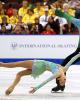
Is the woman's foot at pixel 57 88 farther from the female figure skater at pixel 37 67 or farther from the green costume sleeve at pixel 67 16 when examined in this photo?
the green costume sleeve at pixel 67 16

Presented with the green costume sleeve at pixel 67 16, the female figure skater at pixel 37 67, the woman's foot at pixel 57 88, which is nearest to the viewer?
the female figure skater at pixel 37 67

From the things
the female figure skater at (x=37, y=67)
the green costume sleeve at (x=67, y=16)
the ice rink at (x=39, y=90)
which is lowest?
the ice rink at (x=39, y=90)

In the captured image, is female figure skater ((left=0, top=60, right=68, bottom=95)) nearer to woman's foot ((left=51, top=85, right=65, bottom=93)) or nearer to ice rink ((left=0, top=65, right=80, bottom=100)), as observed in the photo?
ice rink ((left=0, top=65, right=80, bottom=100))

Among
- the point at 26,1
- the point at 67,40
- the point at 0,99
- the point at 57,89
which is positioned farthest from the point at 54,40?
the point at 0,99

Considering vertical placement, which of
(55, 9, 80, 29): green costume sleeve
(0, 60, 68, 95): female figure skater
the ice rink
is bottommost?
the ice rink

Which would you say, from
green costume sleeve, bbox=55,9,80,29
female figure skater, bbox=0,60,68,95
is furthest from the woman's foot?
green costume sleeve, bbox=55,9,80,29

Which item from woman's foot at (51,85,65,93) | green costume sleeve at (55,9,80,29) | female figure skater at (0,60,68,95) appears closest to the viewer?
female figure skater at (0,60,68,95)

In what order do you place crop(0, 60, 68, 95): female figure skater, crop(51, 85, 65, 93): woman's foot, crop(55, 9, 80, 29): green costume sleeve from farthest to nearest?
crop(55, 9, 80, 29): green costume sleeve < crop(51, 85, 65, 93): woman's foot < crop(0, 60, 68, 95): female figure skater

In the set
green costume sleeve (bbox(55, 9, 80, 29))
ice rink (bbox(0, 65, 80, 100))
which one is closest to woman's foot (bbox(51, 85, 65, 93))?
ice rink (bbox(0, 65, 80, 100))

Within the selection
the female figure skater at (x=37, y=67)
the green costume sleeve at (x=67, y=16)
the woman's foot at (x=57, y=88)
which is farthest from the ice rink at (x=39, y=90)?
the green costume sleeve at (x=67, y=16)

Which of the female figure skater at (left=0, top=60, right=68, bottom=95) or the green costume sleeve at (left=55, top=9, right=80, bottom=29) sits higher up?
the green costume sleeve at (left=55, top=9, right=80, bottom=29)

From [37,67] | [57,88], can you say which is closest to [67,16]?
[57,88]

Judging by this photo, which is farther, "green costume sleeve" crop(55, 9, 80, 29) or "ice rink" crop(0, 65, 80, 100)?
"green costume sleeve" crop(55, 9, 80, 29)

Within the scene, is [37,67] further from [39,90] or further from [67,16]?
[67,16]
